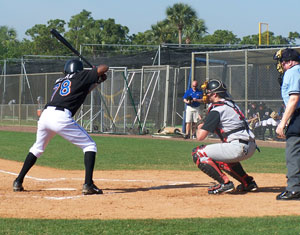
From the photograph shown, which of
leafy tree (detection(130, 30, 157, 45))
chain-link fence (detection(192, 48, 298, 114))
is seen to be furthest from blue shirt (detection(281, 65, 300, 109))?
leafy tree (detection(130, 30, 157, 45))

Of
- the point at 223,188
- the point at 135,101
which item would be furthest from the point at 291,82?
the point at 135,101

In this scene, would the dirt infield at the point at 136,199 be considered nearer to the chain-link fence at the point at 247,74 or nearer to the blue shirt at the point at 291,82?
the blue shirt at the point at 291,82

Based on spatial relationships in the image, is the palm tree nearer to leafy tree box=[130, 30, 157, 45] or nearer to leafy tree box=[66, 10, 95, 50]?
leafy tree box=[130, 30, 157, 45]

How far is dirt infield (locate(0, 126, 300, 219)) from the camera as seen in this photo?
557 cm

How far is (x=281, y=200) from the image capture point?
20.6 ft

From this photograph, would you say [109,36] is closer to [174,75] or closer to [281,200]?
[174,75]

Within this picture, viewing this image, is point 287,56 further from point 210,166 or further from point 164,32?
point 164,32

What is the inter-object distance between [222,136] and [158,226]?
234 centimetres

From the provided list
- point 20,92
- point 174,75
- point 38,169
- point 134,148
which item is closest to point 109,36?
point 20,92

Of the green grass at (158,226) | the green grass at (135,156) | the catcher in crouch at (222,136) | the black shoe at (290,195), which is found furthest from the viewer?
the green grass at (135,156)

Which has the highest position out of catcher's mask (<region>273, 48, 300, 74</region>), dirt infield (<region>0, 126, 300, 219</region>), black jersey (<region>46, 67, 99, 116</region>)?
catcher's mask (<region>273, 48, 300, 74</region>)

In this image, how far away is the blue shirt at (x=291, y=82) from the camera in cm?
612

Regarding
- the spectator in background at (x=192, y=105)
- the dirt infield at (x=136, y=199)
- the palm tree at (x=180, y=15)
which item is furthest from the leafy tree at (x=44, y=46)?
the dirt infield at (x=136, y=199)

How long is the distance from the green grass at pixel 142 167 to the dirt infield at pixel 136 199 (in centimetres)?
38
